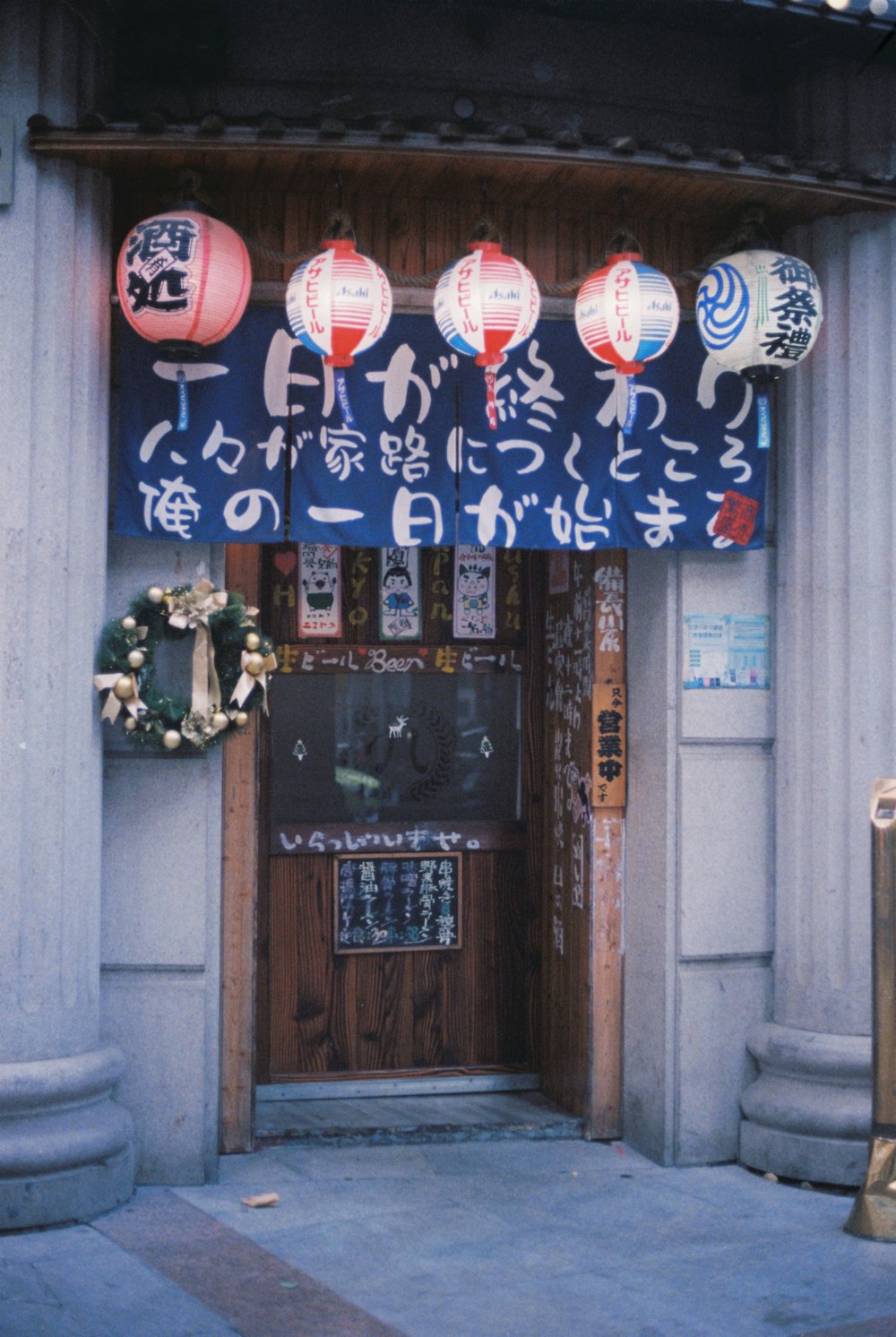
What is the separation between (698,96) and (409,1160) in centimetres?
639

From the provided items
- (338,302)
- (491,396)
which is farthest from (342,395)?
(491,396)

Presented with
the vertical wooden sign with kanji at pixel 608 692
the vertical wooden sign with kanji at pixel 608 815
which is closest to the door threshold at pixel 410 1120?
the vertical wooden sign with kanji at pixel 608 815

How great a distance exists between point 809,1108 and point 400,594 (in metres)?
3.84

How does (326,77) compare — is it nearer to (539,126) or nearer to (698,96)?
(539,126)

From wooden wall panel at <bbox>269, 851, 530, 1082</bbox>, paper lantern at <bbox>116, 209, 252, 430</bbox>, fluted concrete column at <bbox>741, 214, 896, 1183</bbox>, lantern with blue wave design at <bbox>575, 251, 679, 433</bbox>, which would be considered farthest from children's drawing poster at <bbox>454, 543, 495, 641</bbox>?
paper lantern at <bbox>116, 209, 252, 430</bbox>

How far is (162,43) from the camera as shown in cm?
718

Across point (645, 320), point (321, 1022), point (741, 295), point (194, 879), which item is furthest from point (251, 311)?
point (321, 1022)

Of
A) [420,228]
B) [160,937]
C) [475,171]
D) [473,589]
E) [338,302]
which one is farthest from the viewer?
[473,589]

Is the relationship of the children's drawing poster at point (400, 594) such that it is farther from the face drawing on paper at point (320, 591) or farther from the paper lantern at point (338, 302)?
the paper lantern at point (338, 302)

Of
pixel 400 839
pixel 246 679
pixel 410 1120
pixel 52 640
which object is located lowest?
pixel 410 1120

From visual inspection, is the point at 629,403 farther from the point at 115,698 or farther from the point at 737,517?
the point at 115,698

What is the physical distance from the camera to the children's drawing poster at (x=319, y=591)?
27.0 ft

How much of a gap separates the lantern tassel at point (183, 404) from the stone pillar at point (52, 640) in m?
0.45

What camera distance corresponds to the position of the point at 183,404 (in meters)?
6.76
